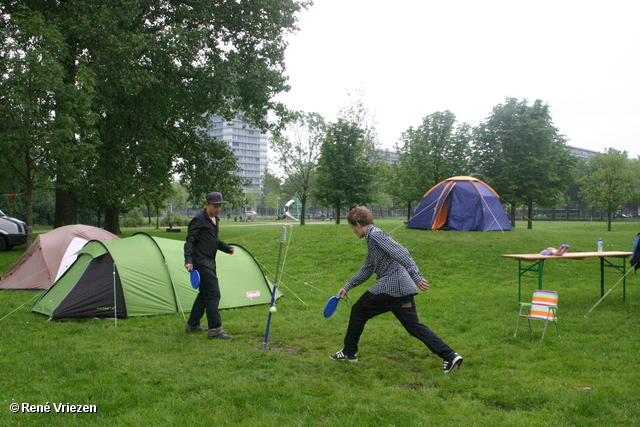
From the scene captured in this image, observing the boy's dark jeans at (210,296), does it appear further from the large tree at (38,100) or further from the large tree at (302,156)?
the large tree at (302,156)

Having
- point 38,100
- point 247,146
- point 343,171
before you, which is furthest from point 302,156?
point 247,146

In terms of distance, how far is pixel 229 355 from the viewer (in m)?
5.54

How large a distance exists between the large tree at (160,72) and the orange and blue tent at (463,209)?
25.2ft

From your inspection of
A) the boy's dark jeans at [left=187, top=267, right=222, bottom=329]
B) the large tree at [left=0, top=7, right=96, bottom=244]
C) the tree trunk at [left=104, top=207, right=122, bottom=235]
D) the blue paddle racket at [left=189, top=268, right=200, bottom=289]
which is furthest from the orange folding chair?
the tree trunk at [left=104, top=207, right=122, bottom=235]

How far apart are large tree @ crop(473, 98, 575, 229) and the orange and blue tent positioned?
11747mm

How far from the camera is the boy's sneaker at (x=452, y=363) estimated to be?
4.88m

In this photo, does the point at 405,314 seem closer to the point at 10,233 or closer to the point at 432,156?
the point at 10,233

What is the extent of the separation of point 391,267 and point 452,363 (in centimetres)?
119

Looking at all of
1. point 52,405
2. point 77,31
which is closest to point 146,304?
point 52,405

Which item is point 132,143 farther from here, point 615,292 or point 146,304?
point 615,292

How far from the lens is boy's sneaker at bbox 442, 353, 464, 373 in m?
4.88

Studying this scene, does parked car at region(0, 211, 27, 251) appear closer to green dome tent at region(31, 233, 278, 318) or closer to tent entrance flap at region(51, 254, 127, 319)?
green dome tent at region(31, 233, 278, 318)

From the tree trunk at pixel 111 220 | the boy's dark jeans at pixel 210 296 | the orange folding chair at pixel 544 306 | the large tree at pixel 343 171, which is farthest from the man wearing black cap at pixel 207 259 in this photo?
the large tree at pixel 343 171

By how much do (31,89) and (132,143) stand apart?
17.7 feet
